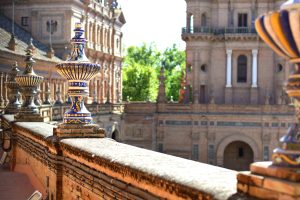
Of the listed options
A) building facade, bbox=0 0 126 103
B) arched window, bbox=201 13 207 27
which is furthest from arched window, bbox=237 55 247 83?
building facade, bbox=0 0 126 103

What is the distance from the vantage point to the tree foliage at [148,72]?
7919 centimetres

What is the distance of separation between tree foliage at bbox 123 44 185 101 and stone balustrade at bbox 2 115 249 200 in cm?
5546

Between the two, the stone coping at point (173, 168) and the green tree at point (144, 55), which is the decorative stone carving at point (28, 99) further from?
the green tree at point (144, 55)

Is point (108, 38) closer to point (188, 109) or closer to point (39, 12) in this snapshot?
point (39, 12)

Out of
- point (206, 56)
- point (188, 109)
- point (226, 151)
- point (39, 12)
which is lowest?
point (226, 151)

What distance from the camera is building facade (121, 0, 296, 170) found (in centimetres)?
4541

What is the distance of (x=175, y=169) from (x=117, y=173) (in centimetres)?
121

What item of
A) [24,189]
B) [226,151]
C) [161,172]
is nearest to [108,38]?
[226,151]

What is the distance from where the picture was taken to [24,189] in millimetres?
13141

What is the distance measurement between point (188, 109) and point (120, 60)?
22790mm

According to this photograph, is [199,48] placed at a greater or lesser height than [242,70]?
greater

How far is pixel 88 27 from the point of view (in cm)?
5644

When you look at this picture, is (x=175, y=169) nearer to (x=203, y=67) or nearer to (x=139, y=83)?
(x=203, y=67)

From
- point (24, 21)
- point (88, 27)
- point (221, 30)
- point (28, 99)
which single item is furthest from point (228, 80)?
point (28, 99)
